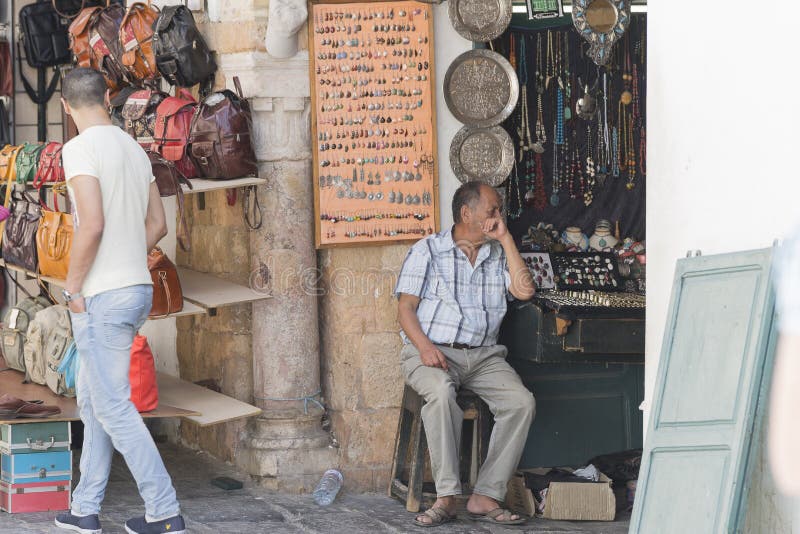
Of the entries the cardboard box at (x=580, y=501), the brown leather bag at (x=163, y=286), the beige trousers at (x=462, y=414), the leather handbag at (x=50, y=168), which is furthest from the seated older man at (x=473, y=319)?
the leather handbag at (x=50, y=168)

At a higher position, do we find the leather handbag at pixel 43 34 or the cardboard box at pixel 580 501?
the leather handbag at pixel 43 34

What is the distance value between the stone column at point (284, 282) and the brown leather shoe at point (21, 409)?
1.14m

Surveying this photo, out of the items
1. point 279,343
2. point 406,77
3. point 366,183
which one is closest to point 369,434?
point 279,343

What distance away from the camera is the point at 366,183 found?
660 centimetres

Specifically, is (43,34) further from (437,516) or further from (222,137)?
(437,516)

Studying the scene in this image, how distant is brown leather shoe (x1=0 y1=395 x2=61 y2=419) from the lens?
592cm

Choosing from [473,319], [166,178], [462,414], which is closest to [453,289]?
[473,319]

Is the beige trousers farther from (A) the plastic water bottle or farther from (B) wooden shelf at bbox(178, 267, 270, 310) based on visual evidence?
(B) wooden shelf at bbox(178, 267, 270, 310)

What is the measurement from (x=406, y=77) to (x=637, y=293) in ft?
5.47

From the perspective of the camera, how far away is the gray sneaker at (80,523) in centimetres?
549

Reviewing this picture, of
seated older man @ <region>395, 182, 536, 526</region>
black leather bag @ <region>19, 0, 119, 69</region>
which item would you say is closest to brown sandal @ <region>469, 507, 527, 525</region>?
seated older man @ <region>395, 182, 536, 526</region>

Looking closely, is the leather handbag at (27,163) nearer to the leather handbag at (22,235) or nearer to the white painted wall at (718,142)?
the leather handbag at (22,235)

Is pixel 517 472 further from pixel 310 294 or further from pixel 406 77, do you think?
pixel 406 77

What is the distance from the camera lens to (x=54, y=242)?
6.47 m
